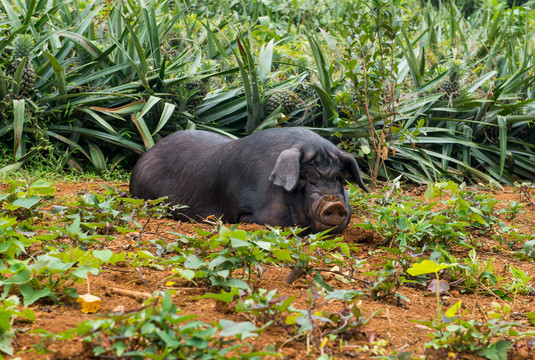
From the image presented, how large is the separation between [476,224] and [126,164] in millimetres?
3958

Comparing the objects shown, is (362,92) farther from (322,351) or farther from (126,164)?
(322,351)

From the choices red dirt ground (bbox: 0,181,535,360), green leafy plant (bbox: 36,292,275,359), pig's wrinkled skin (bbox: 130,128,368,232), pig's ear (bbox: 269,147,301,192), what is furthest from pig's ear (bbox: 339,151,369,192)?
green leafy plant (bbox: 36,292,275,359)

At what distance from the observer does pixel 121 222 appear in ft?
11.4

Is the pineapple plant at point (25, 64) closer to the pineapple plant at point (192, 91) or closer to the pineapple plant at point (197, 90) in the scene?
the pineapple plant at point (192, 91)

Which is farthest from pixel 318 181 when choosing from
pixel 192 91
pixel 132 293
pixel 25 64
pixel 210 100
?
pixel 25 64

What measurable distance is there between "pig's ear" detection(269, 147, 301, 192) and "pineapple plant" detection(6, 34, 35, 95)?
10.2 ft

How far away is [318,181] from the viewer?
437 centimetres

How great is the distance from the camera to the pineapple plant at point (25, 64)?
6055mm

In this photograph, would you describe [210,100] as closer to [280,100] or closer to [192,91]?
[192,91]

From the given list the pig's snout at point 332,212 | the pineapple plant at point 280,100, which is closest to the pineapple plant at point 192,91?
the pineapple plant at point 280,100

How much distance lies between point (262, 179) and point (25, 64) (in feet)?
9.95

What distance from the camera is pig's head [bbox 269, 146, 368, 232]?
4.10 m

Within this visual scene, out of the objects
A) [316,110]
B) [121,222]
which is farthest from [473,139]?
[121,222]

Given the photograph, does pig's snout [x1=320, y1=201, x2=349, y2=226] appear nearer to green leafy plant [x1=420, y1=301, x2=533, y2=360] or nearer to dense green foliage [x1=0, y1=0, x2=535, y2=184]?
dense green foliage [x1=0, y1=0, x2=535, y2=184]
